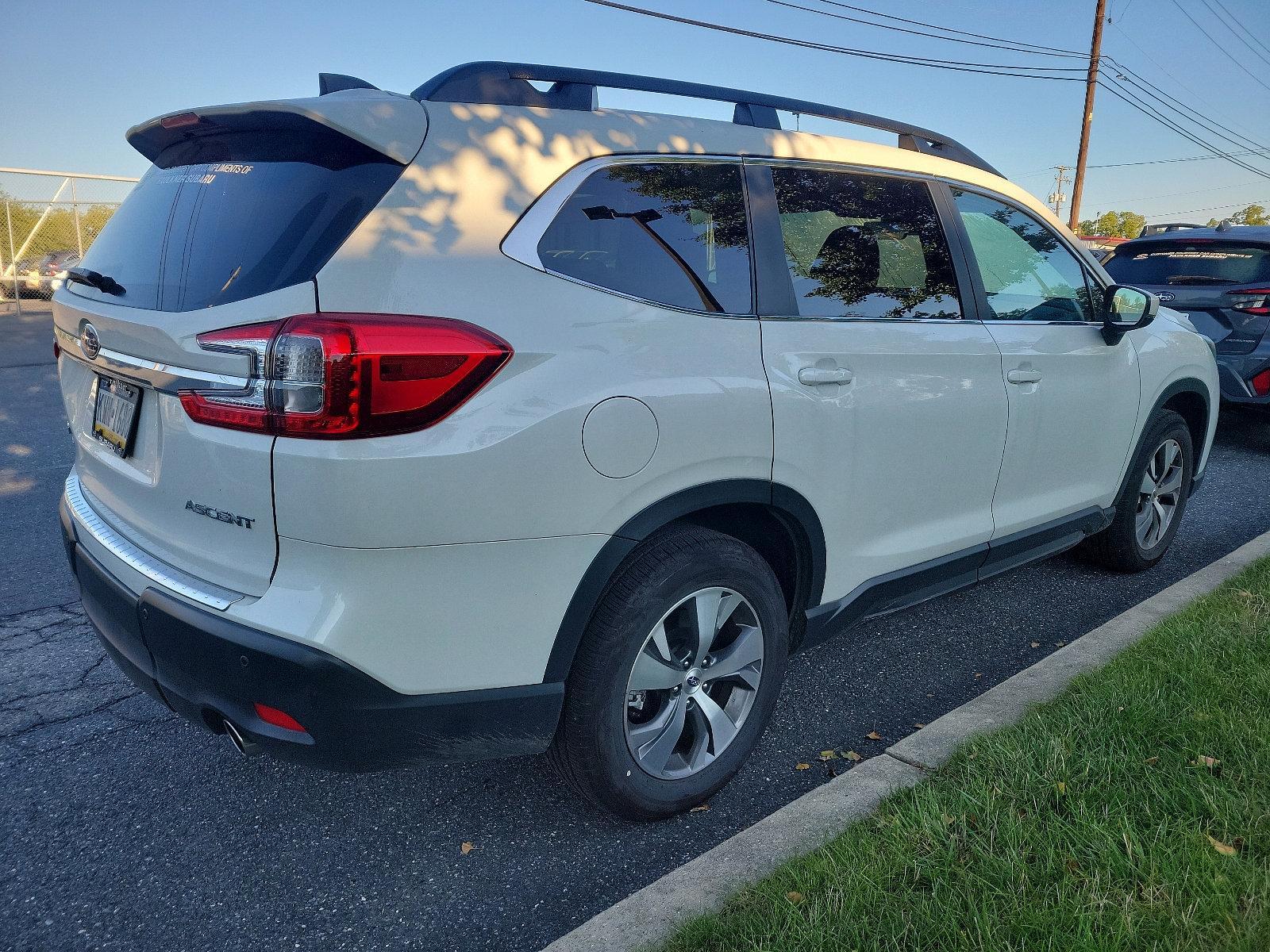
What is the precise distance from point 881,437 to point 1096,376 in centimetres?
155

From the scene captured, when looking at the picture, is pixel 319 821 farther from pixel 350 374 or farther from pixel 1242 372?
pixel 1242 372

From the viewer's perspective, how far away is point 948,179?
354 centimetres

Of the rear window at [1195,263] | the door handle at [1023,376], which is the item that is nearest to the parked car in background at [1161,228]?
the rear window at [1195,263]

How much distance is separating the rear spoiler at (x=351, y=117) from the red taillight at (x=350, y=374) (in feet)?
1.40

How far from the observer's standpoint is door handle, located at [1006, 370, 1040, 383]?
3518 mm

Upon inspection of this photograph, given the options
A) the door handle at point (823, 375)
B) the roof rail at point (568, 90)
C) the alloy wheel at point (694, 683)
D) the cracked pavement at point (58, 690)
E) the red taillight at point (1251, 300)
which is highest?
the roof rail at point (568, 90)

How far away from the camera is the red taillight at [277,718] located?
2141 mm

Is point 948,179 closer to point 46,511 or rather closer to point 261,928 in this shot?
point 261,928

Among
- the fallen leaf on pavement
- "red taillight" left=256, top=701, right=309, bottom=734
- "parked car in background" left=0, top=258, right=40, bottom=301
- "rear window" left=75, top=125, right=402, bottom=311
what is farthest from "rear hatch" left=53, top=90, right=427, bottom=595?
"parked car in background" left=0, top=258, right=40, bottom=301

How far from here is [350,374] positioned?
1.99 m

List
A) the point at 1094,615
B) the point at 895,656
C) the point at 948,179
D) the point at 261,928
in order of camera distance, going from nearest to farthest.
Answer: the point at 261,928 → the point at 948,179 → the point at 895,656 → the point at 1094,615

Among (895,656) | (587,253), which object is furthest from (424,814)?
(895,656)

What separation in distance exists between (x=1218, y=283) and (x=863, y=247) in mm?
6305

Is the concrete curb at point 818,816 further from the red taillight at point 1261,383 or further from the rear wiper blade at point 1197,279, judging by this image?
the rear wiper blade at point 1197,279
